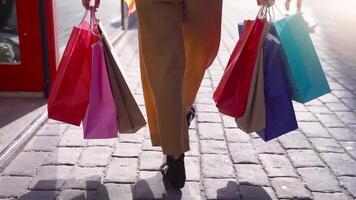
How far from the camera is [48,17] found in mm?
3984

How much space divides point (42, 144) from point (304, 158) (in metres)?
1.72

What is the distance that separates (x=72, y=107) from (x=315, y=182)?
144cm

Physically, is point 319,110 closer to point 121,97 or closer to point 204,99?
point 204,99

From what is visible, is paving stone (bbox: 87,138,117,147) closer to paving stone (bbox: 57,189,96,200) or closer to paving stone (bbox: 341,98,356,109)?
paving stone (bbox: 57,189,96,200)

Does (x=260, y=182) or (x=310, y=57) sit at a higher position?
(x=310, y=57)

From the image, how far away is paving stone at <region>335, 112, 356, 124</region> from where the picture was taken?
3945mm

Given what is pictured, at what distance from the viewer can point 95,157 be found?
318cm

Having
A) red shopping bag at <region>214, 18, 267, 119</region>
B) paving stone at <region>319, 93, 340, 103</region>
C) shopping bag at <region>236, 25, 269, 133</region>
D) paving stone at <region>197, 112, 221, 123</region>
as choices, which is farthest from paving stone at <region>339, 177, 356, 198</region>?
paving stone at <region>319, 93, 340, 103</region>

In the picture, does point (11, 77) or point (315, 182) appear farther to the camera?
point (11, 77)

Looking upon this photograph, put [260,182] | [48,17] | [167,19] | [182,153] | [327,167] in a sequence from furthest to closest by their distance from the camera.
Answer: [48,17], [327,167], [260,182], [182,153], [167,19]

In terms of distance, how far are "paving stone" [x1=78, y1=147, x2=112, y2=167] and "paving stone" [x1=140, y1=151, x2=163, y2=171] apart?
219mm

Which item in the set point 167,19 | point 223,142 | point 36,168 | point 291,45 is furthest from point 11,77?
point 291,45

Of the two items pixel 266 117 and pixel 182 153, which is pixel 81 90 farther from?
pixel 266 117

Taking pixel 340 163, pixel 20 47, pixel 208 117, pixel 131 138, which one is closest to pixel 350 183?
pixel 340 163
